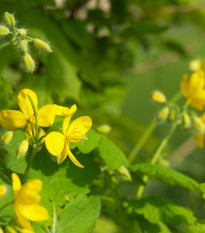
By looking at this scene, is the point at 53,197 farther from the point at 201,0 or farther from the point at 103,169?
the point at 201,0

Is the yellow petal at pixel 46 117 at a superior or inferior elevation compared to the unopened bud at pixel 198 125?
superior

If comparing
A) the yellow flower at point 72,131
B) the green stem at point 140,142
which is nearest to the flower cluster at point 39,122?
the yellow flower at point 72,131

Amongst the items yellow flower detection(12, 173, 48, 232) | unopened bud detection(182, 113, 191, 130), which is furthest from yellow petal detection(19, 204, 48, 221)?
unopened bud detection(182, 113, 191, 130)

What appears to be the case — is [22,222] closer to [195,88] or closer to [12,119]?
[12,119]

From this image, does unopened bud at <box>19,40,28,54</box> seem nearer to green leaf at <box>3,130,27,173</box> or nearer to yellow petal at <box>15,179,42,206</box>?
green leaf at <box>3,130,27,173</box>

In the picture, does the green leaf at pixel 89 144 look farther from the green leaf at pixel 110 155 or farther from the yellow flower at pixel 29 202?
the yellow flower at pixel 29 202

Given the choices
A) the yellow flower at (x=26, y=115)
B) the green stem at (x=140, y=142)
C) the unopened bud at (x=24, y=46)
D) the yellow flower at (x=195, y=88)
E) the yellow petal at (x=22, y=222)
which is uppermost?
the unopened bud at (x=24, y=46)
